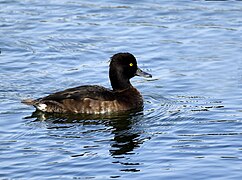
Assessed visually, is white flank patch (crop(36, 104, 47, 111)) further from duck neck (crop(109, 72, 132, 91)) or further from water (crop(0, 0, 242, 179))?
duck neck (crop(109, 72, 132, 91))

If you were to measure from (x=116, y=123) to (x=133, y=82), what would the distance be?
2.85 metres

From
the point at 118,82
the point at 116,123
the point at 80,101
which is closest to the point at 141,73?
the point at 118,82

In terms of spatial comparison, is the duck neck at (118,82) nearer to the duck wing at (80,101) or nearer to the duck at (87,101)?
the duck at (87,101)

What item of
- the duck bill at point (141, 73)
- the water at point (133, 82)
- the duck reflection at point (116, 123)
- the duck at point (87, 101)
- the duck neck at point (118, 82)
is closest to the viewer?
the water at point (133, 82)

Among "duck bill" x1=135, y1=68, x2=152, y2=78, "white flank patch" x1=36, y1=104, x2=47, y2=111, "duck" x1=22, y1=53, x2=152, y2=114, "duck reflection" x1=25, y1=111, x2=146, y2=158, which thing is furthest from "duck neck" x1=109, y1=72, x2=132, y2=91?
"white flank patch" x1=36, y1=104, x2=47, y2=111

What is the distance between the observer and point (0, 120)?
601 inches

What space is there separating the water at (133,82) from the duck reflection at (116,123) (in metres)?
0.02

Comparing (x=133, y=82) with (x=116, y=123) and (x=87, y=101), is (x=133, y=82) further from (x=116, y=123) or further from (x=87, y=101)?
(x=116, y=123)

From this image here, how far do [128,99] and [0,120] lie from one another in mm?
2517

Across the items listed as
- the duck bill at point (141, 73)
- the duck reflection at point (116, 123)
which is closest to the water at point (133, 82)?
the duck reflection at point (116, 123)

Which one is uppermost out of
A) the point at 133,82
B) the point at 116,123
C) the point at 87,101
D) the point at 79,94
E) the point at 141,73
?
the point at 141,73

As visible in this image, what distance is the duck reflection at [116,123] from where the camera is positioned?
46.2 feet

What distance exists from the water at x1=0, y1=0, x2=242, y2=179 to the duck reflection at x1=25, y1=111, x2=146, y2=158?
0.02m

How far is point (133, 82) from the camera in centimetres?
1831
